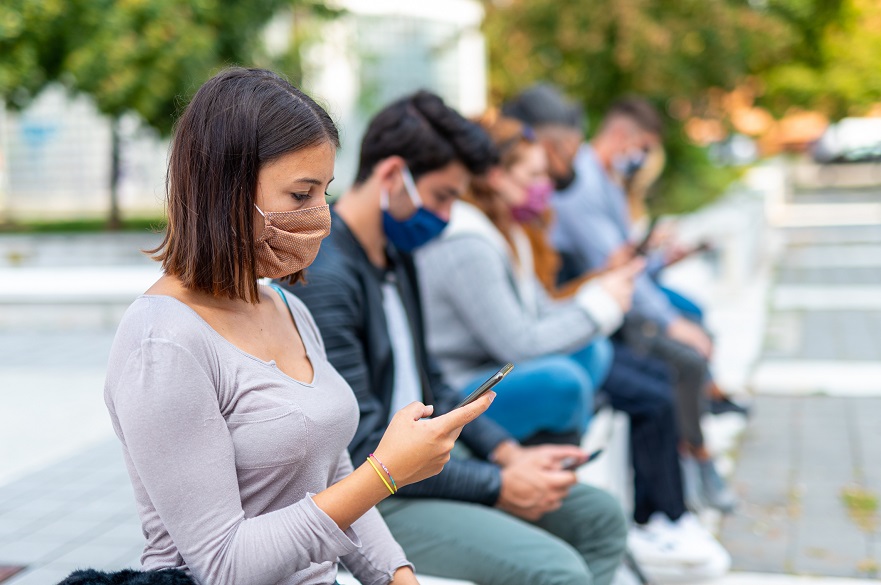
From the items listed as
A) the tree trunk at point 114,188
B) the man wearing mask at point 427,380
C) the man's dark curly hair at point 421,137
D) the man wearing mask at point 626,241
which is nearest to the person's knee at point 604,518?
the man wearing mask at point 427,380

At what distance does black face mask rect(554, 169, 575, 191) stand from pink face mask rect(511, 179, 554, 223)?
1.37 meters

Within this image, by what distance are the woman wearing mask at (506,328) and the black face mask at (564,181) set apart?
1.88 metres

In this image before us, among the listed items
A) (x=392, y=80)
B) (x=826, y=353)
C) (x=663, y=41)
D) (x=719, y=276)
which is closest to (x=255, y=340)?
(x=826, y=353)

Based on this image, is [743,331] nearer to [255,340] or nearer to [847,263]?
[847,263]

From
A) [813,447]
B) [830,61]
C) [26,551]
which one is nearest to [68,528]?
[26,551]

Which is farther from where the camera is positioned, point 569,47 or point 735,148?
point 735,148

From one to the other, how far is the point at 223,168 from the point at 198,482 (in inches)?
21.6

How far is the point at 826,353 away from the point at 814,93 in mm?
14400

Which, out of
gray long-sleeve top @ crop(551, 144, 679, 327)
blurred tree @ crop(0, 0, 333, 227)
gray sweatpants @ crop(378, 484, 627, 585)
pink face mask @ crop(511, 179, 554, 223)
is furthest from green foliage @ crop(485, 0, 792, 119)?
gray sweatpants @ crop(378, 484, 627, 585)

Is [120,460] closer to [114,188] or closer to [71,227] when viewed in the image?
[114,188]

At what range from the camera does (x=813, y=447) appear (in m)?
6.11

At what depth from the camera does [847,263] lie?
49.1ft

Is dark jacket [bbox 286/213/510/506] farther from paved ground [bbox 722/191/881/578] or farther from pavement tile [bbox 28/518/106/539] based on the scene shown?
paved ground [bbox 722/191/881/578]

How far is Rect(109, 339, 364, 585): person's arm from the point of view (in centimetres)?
166
